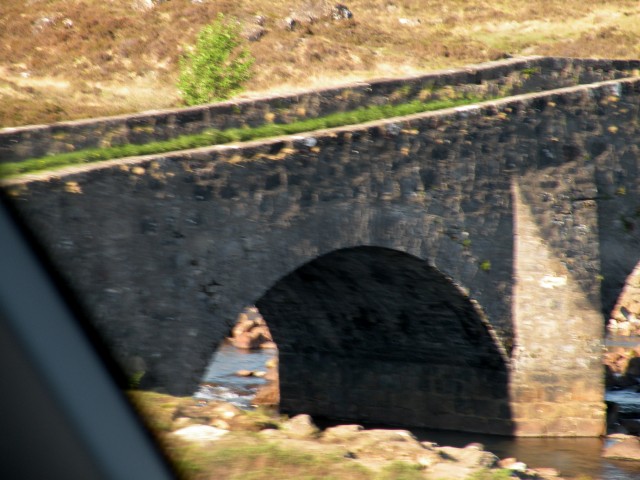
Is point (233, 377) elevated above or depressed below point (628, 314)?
below

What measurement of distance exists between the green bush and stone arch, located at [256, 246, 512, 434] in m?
7.20

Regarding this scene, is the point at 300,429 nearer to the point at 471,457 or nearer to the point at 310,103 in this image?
the point at 471,457

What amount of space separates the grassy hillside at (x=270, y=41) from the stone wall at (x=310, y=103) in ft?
7.78

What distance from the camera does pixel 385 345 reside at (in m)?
A: 13.8

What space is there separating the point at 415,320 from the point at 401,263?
5.89 feet

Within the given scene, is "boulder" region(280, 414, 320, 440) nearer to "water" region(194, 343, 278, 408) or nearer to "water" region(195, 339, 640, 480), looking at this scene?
"water" region(195, 339, 640, 480)

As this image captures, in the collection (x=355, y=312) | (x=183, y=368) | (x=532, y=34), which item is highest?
(x=532, y=34)

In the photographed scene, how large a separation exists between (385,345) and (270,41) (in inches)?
584

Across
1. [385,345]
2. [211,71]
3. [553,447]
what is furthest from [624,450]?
[211,71]

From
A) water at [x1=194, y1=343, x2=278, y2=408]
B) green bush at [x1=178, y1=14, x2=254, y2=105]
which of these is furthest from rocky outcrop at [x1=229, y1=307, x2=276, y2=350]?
green bush at [x1=178, y1=14, x2=254, y2=105]

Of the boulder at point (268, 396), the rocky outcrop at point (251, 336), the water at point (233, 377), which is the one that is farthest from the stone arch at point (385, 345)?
the rocky outcrop at point (251, 336)

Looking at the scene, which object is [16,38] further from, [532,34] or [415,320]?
[532,34]

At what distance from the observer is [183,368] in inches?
347

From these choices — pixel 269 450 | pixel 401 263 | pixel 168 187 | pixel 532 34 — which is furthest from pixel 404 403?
pixel 532 34
